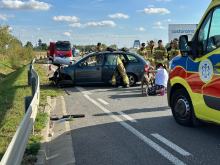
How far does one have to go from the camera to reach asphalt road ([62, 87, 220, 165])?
6.61 m

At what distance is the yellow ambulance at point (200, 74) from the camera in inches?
287

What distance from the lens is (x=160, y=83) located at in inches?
576

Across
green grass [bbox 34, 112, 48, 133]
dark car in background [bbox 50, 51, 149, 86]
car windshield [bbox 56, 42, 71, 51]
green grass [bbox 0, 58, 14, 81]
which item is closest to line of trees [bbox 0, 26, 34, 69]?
green grass [bbox 0, 58, 14, 81]

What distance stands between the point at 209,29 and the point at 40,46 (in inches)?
A: 4041

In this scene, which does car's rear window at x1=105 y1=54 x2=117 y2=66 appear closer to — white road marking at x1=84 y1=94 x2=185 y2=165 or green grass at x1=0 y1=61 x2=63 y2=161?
green grass at x1=0 y1=61 x2=63 y2=161

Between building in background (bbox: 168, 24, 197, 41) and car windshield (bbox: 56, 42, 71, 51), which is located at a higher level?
building in background (bbox: 168, 24, 197, 41)

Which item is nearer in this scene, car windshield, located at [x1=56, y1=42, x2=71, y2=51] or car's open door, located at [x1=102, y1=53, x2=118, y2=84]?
car's open door, located at [x1=102, y1=53, x2=118, y2=84]

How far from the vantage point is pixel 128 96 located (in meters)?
14.7

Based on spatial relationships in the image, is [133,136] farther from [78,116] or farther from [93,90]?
[93,90]

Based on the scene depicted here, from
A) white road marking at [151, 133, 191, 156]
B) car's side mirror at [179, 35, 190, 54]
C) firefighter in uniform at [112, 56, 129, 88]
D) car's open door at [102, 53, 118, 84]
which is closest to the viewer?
white road marking at [151, 133, 191, 156]

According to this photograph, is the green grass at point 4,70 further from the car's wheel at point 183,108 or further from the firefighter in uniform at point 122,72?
the car's wheel at point 183,108

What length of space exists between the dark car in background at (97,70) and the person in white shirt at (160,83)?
10.6 feet

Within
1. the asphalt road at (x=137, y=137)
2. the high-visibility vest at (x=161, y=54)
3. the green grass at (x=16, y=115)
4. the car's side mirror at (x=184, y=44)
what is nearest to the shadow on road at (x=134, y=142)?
the asphalt road at (x=137, y=137)

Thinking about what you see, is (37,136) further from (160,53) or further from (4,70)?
(4,70)
